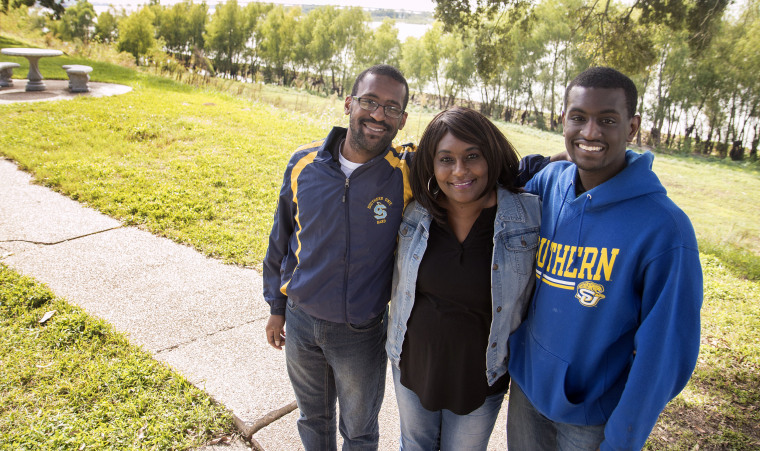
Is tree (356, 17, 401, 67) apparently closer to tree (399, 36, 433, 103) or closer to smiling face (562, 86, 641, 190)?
tree (399, 36, 433, 103)

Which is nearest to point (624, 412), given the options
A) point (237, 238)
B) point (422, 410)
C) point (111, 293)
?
point (422, 410)

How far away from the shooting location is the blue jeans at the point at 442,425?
1850 mm

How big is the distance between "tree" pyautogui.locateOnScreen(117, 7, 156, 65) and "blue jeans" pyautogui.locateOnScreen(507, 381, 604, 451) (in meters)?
23.1

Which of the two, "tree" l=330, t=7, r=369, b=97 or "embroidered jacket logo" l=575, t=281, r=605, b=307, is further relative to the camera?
"tree" l=330, t=7, r=369, b=97

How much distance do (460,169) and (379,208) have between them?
413 millimetres

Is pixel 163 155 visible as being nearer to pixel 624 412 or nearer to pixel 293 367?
pixel 293 367

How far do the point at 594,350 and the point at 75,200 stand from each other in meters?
6.22

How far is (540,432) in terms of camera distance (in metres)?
1.75

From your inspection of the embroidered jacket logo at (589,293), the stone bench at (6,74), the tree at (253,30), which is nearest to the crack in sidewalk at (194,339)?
the embroidered jacket logo at (589,293)

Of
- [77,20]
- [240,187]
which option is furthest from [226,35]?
[77,20]

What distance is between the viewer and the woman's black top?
5.64 ft

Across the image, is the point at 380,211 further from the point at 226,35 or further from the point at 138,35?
the point at 138,35

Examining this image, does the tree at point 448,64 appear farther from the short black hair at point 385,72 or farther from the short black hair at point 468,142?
the short black hair at point 468,142

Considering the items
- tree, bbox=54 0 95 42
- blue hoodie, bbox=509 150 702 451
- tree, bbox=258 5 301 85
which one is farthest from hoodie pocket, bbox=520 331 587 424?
tree, bbox=54 0 95 42
